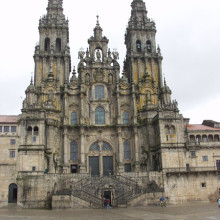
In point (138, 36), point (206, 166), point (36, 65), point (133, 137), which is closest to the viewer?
point (206, 166)

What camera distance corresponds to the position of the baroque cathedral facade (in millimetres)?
45031

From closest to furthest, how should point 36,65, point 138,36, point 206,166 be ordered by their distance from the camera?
point 206,166, point 36,65, point 138,36

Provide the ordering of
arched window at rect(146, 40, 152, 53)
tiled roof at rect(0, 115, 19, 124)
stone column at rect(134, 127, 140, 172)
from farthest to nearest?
1. arched window at rect(146, 40, 152, 53)
2. stone column at rect(134, 127, 140, 172)
3. tiled roof at rect(0, 115, 19, 124)

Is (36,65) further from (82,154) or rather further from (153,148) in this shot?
(153,148)

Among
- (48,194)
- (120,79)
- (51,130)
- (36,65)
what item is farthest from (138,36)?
(48,194)

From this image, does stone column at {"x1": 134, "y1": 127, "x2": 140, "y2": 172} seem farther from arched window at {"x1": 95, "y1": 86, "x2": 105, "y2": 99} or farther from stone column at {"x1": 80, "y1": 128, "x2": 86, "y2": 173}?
arched window at {"x1": 95, "y1": 86, "x2": 105, "y2": 99}

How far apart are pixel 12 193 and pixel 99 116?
2028 centimetres

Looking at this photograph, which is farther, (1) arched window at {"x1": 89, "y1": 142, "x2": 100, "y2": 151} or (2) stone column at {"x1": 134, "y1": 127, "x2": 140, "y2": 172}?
(1) arched window at {"x1": 89, "y1": 142, "x2": 100, "y2": 151}

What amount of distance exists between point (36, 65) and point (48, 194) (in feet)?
86.1

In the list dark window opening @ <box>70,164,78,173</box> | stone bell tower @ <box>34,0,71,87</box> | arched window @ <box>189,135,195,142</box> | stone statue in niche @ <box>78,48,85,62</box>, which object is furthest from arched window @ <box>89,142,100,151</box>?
stone statue in niche @ <box>78,48,85,62</box>

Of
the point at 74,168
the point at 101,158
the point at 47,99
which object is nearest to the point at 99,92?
the point at 47,99

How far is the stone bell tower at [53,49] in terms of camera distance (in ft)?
192

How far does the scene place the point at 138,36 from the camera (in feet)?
211

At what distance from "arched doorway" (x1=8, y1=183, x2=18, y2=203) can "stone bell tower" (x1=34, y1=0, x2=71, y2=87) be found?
19583 millimetres
